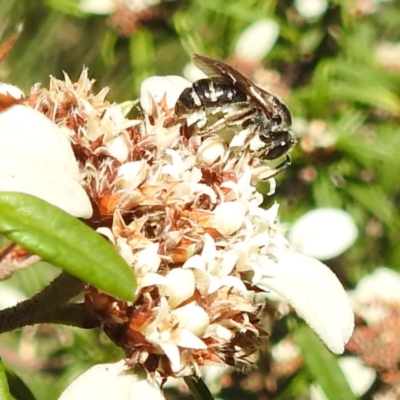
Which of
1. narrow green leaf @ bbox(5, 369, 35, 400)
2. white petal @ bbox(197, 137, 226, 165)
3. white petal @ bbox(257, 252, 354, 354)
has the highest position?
white petal @ bbox(197, 137, 226, 165)

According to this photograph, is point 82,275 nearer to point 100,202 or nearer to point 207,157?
point 100,202

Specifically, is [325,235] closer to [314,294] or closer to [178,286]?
[314,294]

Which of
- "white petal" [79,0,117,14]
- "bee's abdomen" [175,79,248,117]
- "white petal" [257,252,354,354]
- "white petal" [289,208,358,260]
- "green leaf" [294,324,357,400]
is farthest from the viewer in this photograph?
"white petal" [79,0,117,14]

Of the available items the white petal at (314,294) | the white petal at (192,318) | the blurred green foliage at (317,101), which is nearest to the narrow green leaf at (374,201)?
the blurred green foliage at (317,101)

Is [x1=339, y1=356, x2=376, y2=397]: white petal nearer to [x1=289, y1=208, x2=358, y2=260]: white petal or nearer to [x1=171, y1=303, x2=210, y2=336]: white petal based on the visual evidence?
[x1=289, y1=208, x2=358, y2=260]: white petal

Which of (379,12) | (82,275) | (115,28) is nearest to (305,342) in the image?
(82,275)

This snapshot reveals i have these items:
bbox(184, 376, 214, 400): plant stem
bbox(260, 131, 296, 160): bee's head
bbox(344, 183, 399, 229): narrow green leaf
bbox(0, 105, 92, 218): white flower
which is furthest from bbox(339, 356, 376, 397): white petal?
bbox(0, 105, 92, 218): white flower
